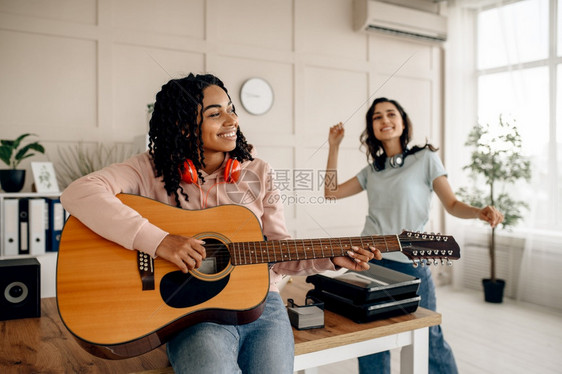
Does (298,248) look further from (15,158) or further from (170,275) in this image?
(15,158)

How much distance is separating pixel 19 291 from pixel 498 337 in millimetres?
2968

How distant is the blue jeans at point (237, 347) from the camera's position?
1087mm

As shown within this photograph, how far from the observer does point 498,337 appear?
307 centimetres

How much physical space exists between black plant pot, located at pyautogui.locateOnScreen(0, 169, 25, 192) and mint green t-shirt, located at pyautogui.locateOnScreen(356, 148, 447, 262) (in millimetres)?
2047

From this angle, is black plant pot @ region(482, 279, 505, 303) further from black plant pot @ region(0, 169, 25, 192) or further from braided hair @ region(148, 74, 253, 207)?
black plant pot @ region(0, 169, 25, 192)

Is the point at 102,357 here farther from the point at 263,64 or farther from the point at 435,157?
the point at 263,64

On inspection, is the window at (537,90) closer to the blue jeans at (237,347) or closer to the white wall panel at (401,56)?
the white wall panel at (401,56)

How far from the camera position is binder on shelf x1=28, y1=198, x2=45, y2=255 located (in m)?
2.56

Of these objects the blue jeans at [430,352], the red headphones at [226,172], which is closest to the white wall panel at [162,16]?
the red headphones at [226,172]

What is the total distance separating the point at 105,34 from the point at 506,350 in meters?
3.41

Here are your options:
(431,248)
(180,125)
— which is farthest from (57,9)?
(431,248)

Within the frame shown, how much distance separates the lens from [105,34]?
3.02 m

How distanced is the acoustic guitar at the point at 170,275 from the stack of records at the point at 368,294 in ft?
0.54

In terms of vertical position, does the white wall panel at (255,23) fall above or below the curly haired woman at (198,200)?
above
